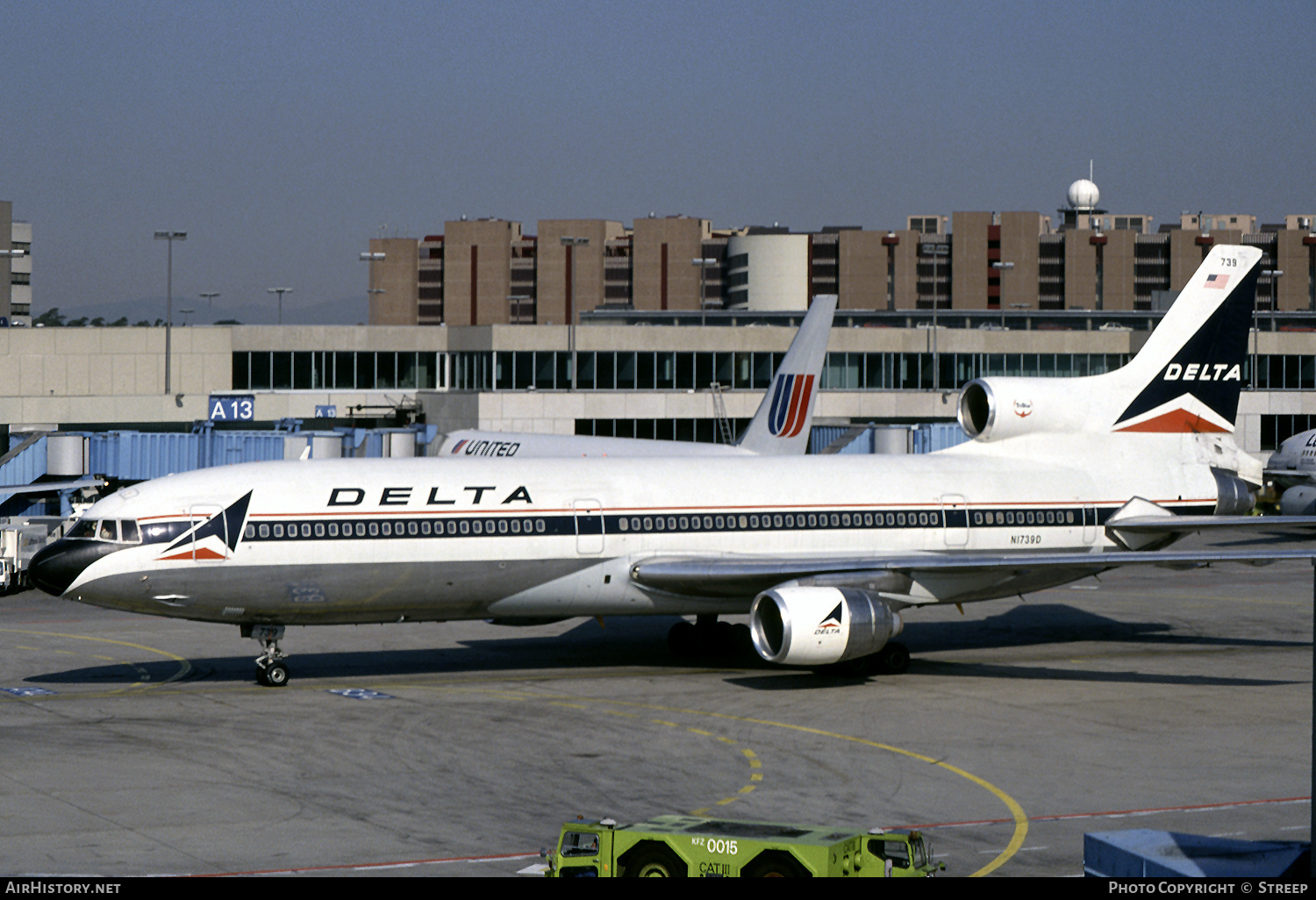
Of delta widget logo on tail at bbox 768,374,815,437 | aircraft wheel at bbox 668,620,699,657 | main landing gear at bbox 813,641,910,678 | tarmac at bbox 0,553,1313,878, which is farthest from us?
delta widget logo on tail at bbox 768,374,815,437

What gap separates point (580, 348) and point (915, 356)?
21.8 meters

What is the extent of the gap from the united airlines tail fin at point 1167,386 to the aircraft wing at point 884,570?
203 inches

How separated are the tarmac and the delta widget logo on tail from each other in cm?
1291

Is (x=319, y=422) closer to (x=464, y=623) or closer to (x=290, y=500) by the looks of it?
(x=464, y=623)

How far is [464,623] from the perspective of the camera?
44.4 m

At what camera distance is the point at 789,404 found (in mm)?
54594

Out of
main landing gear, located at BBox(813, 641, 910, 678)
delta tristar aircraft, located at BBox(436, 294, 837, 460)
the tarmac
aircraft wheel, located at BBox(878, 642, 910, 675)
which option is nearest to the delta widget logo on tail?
delta tristar aircraft, located at BBox(436, 294, 837, 460)

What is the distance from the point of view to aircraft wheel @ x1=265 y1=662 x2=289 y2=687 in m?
33.2

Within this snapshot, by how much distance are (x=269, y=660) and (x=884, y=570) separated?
13933mm

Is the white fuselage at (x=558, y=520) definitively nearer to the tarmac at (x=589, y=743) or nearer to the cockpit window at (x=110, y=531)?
the cockpit window at (x=110, y=531)

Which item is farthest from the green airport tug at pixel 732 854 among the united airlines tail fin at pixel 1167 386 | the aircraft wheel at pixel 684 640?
the united airlines tail fin at pixel 1167 386

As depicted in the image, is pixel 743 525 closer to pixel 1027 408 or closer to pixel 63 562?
pixel 1027 408

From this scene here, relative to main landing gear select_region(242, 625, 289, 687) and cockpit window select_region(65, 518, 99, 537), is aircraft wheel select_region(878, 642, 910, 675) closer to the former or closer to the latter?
main landing gear select_region(242, 625, 289, 687)
